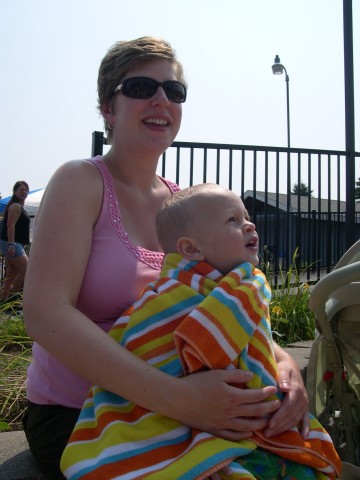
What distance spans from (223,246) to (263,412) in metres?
0.46

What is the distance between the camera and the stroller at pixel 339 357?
1.56m

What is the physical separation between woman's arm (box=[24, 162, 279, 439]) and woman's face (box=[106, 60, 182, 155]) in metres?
0.24

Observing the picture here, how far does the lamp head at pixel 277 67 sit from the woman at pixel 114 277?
16.3 meters

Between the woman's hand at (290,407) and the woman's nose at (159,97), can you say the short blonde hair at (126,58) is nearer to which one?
the woman's nose at (159,97)

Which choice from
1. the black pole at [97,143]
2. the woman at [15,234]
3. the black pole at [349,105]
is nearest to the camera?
the black pole at [97,143]

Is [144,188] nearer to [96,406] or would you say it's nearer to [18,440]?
[96,406]

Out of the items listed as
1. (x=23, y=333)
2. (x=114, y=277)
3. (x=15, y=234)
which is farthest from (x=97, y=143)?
(x=15, y=234)

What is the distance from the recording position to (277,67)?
1742cm

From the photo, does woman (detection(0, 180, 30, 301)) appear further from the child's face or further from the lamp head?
the lamp head

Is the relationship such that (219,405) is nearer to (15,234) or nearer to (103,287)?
(103,287)

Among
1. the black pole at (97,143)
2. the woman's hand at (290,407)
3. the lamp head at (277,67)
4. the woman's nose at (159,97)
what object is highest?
the lamp head at (277,67)

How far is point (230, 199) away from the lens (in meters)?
1.59

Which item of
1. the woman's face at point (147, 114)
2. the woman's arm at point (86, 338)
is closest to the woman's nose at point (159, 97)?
the woman's face at point (147, 114)

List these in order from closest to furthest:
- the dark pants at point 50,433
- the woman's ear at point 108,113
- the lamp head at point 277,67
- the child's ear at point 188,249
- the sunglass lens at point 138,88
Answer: the child's ear at point 188,249
the dark pants at point 50,433
the sunglass lens at point 138,88
the woman's ear at point 108,113
the lamp head at point 277,67
